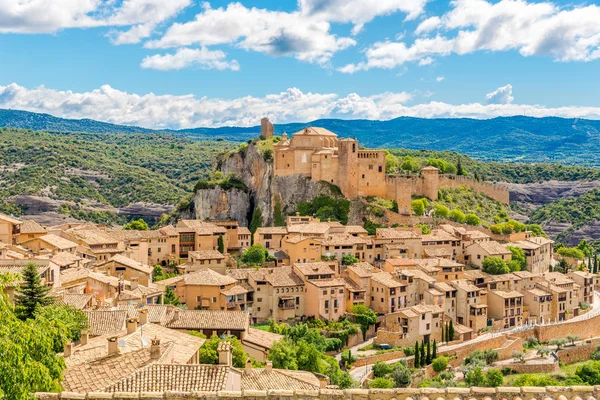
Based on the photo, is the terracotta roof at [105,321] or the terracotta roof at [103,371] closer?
the terracotta roof at [103,371]

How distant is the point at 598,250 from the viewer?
3797 inches

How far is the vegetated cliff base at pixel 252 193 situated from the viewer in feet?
237

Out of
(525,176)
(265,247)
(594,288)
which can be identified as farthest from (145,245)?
(525,176)

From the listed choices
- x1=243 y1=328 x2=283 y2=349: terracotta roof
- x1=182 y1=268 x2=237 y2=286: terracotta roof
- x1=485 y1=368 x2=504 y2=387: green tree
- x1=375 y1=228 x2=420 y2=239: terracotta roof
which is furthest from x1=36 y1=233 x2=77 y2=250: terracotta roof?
x1=485 y1=368 x2=504 y2=387: green tree

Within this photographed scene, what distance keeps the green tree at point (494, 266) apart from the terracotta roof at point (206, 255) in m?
20.9

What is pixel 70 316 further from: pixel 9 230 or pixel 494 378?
pixel 494 378

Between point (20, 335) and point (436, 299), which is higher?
point (20, 335)

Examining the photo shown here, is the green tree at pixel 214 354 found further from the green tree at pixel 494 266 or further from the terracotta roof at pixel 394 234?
the green tree at pixel 494 266

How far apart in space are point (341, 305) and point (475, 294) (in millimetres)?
10783

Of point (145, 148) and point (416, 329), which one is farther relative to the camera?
point (145, 148)

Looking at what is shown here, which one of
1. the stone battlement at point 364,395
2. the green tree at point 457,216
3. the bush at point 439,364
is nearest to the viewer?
the stone battlement at point 364,395

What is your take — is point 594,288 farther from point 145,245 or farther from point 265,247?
point 145,245

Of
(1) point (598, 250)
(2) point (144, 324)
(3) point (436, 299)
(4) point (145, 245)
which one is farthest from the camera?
(1) point (598, 250)

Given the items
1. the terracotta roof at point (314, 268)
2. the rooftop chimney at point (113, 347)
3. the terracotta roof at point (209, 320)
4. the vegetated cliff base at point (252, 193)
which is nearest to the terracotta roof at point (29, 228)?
the terracotta roof at point (314, 268)
